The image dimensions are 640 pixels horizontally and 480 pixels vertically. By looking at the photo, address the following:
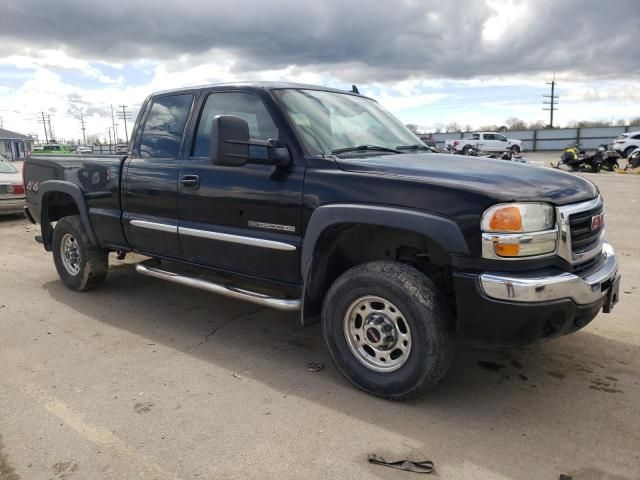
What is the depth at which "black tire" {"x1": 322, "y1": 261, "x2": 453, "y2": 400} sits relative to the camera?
306 cm

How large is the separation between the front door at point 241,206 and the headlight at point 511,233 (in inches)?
50.3

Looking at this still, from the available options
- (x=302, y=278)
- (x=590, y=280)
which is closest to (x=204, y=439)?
(x=302, y=278)

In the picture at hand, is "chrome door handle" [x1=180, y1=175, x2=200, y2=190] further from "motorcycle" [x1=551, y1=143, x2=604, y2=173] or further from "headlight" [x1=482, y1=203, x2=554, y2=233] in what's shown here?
"motorcycle" [x1=551, y1=143, x2=604, y2=173]

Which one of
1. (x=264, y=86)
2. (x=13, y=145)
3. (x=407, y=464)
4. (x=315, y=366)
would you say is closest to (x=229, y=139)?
(x=264, y=86)

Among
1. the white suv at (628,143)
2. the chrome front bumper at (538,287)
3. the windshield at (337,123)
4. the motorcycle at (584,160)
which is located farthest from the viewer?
the white suv at (628,143)

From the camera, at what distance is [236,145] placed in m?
3.51

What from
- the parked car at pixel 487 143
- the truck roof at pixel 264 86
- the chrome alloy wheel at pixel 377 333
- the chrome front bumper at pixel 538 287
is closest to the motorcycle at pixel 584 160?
the parked car at pixel 487 143

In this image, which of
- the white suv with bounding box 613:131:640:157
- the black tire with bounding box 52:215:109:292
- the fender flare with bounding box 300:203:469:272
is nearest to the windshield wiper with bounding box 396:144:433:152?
the fender flare with bounding box 300:203:469:272

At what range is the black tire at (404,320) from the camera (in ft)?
10.1

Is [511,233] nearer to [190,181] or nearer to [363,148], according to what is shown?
[363,148]

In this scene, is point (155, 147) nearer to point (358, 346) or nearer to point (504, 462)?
point (358, 346)

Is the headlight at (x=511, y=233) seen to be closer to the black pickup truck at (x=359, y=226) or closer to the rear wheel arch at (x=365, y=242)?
the black pickup truck at (x=359, y=226)

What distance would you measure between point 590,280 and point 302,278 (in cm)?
178

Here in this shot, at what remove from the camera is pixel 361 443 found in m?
2.87
